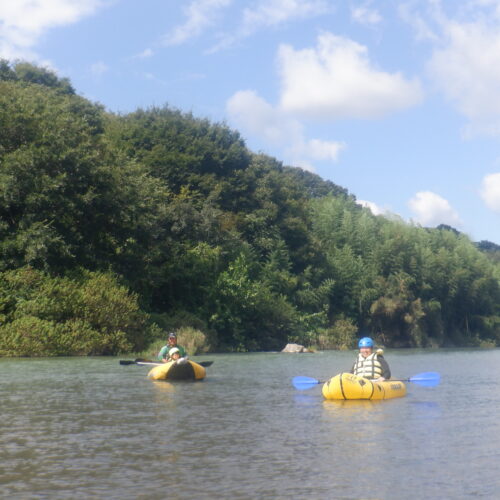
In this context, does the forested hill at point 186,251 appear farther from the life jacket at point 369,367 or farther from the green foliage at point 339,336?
the life jacket at point 369,367

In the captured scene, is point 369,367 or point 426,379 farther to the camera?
→ point 426,379

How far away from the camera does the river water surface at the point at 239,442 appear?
8062 mm

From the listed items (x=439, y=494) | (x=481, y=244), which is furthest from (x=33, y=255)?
(x=481, y=244)

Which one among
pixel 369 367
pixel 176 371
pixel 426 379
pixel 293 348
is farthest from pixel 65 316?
pixel 369 367

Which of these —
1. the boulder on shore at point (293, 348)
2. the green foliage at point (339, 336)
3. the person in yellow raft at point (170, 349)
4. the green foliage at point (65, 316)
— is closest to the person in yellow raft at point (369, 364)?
the person in yellow raft at point (170, 349)

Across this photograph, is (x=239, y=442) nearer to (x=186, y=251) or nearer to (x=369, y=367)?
(x=369, y=367)

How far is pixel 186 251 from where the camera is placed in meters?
42.5

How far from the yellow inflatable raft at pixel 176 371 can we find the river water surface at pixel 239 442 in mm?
700

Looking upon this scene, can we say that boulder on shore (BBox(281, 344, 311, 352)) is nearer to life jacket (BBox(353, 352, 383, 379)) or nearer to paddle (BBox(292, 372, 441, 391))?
paddle (BBox(292, 372, 441, 391))

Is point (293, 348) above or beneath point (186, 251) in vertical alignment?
beneath

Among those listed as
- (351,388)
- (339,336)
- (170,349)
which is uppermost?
(339,336)

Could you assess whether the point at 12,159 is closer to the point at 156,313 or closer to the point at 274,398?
the point at 156,313

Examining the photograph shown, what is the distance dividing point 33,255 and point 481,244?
12806 centimetres

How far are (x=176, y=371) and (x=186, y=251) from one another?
22998 millimetres
